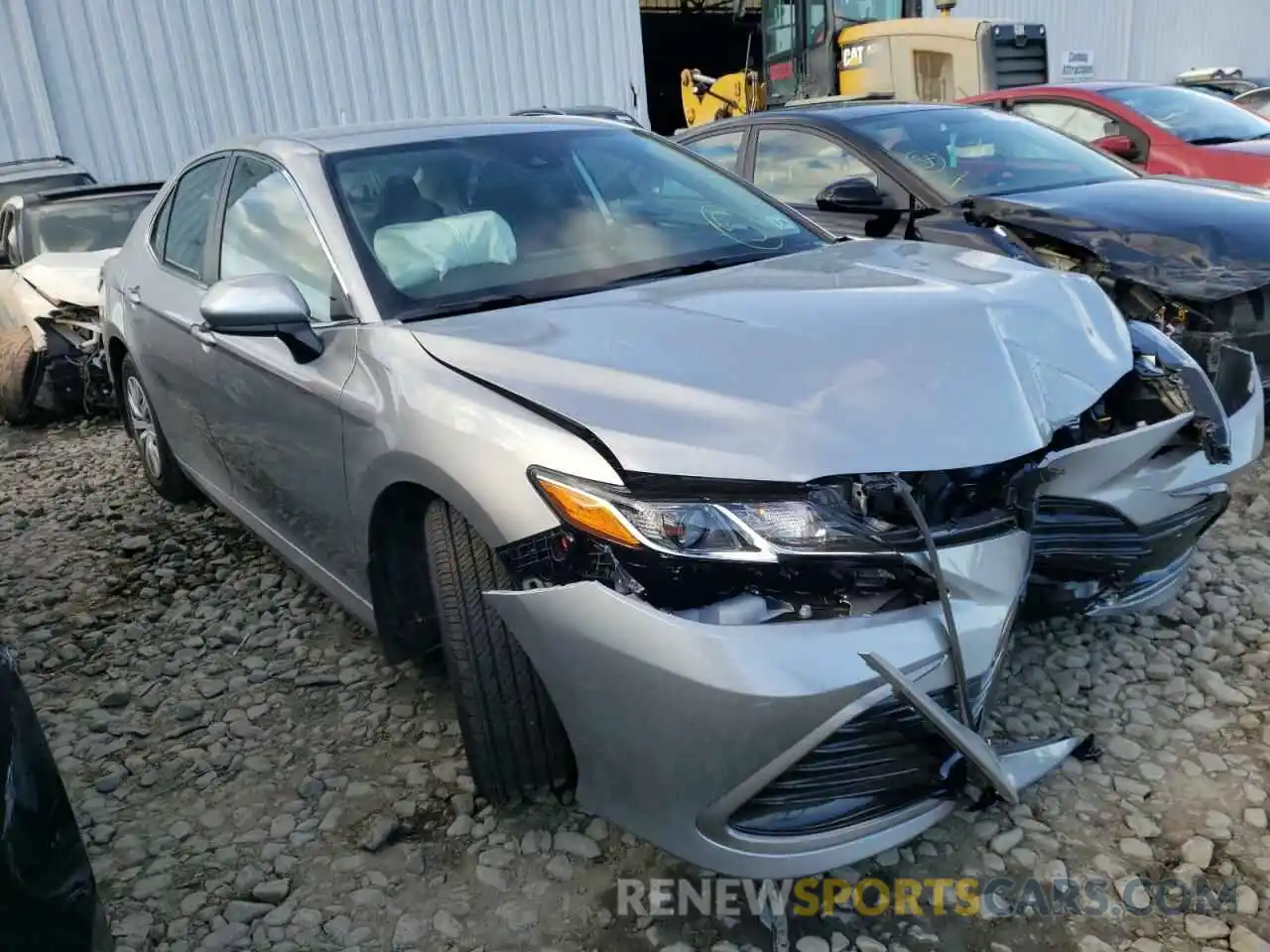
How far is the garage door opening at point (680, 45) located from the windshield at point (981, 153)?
714 inches

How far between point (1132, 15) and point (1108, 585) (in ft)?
67.2

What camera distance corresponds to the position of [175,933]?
80.2 inches

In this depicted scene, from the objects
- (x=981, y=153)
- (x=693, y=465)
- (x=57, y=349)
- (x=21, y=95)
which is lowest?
(x=57, y=349)

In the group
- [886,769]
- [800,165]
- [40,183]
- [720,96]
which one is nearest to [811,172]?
[800,165]

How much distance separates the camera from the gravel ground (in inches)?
77.2


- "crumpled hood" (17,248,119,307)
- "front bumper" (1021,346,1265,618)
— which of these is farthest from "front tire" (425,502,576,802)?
"crumpled hood" (17,248,119,307)

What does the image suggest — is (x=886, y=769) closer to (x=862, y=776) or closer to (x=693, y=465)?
(x=862, y=776)

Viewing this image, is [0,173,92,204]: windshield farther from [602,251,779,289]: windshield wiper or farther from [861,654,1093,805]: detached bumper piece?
[861,654,1093,805]: detached bumper piece

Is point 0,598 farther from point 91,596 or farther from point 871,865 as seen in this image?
point 871,865

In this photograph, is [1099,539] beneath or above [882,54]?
beneath

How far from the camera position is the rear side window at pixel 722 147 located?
5609mm

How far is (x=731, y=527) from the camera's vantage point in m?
1.70

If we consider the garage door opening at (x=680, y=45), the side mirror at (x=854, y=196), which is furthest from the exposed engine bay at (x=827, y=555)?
the garage door opening at (x=680, y=45)

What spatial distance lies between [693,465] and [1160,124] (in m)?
6.30
